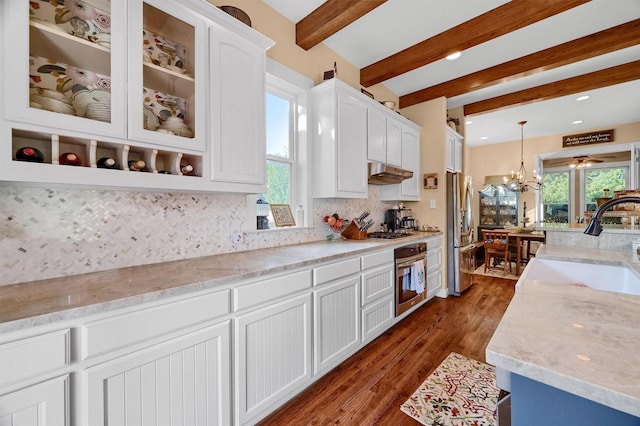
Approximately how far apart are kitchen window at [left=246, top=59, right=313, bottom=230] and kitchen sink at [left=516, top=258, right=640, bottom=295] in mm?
1847

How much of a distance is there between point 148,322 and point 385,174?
258cm

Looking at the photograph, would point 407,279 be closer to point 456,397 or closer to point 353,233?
point 353,233

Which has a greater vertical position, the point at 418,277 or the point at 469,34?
the point at 469,34

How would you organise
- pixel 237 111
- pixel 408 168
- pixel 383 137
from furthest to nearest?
pixel 408 168
pixel 383 137
pixel 237 111

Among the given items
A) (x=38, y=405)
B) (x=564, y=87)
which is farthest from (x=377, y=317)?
(x=564, y=87)

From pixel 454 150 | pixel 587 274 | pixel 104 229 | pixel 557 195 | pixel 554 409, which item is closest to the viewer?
pixel 554 409

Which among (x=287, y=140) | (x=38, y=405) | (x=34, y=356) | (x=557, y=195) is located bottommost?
(x=38, y=405)

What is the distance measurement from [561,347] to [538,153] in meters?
7.52

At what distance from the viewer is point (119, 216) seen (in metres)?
1.54

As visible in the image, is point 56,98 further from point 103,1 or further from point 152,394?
point 152,394

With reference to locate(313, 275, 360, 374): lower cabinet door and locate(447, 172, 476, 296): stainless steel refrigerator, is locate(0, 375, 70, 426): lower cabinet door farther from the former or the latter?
locate(447, 172, 476, 296): stainless steel refrigerator

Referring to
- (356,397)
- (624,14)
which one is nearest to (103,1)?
(356,397)

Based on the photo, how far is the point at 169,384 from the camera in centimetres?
118

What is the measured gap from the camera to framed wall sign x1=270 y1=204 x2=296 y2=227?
95.6 inches
